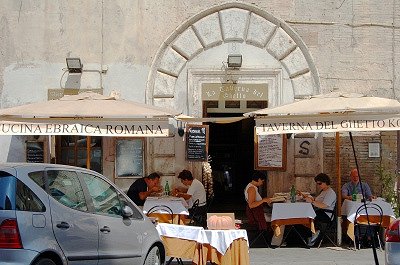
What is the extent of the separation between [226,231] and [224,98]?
5.78 metres

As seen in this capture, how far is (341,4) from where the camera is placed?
17.0 m

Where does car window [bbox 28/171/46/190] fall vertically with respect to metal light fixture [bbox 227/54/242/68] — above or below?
below

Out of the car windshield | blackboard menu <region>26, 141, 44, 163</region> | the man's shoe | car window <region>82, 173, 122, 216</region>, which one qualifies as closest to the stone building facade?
blackboard menu <region>26, 141, 44, 163</region>

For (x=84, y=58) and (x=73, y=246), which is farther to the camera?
(x=84, y=58)

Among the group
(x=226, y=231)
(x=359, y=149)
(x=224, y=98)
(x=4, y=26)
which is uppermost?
(x=4, y=26)

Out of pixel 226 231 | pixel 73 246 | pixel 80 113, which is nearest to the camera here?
pixel 73 246

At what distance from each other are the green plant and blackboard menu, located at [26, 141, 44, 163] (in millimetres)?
7068

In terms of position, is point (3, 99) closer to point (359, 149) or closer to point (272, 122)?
point (272, 122)

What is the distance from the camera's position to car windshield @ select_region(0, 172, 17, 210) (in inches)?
330

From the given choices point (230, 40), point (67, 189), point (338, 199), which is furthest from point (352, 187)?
point (67, 189)

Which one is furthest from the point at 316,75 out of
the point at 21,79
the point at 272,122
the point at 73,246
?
the point at 73,246

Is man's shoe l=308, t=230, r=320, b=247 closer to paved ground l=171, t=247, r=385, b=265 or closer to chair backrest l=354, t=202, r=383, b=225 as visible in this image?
paved ground l=171, t=247, r=385, b=265

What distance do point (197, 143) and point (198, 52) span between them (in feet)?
6.40

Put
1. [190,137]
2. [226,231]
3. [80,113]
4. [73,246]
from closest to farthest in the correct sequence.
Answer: [73,246] < [226,231] < [80,113] < [190,137]
